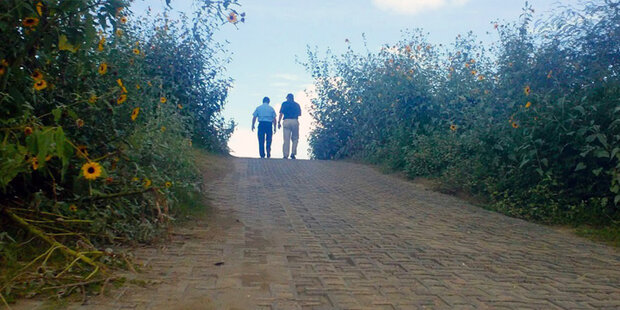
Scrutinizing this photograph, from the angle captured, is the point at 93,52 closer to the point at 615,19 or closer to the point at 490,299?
the point at 490,299

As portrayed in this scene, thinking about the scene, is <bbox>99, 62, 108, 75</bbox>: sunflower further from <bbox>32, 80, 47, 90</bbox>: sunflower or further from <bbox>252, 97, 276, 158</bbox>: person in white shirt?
<bbox>252, 97, 276, 158</bbox>: person in white shirt

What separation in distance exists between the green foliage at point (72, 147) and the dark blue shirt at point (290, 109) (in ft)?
33.5

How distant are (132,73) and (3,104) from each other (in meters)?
2.62

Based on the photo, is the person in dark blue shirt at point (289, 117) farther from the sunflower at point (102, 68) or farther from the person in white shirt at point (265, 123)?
the sunflower at point (102, 68)

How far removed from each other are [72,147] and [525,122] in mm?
6636

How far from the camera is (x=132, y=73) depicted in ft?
22.4

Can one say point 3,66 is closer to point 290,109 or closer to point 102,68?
point 102,68

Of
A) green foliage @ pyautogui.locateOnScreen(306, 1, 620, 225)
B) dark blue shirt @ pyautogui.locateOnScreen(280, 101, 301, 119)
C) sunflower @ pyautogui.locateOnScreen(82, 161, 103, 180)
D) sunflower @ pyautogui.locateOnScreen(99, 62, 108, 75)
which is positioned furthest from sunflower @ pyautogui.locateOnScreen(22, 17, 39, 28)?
dark blue shirt @ pyautogui.locateOnScreen(280, 101, 301, 119)

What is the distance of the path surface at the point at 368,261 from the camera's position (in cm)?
383

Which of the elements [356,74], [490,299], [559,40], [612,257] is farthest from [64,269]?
[356,74]

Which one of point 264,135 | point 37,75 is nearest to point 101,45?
point 37,75

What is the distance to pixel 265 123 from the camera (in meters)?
16.6

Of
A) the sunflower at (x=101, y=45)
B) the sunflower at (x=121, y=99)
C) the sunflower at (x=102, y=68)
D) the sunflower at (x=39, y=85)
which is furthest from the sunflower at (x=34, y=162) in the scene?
the sunflower at (x=101, y=45)

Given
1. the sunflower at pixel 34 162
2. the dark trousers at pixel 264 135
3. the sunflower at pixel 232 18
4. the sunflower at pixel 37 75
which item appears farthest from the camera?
the dark trousers at pixel 264 135
